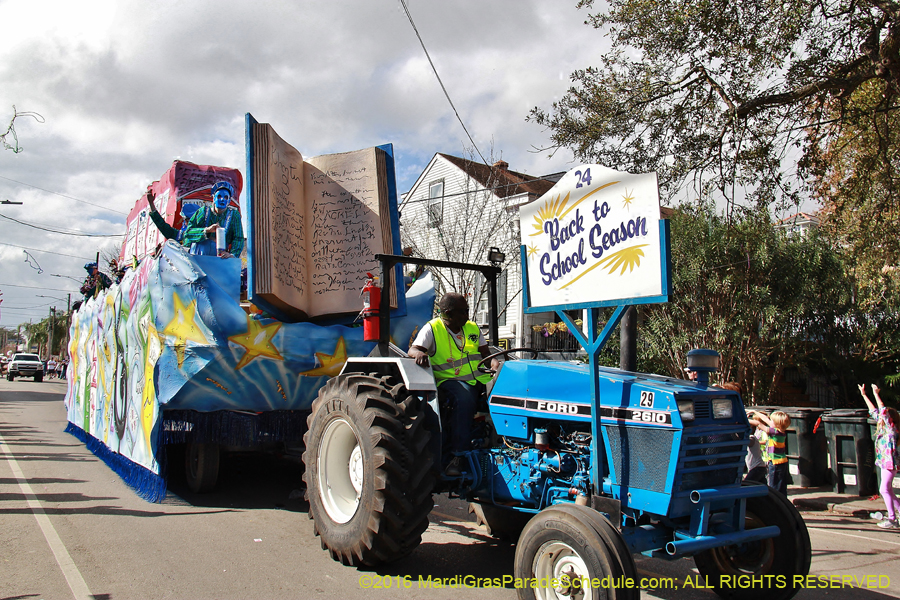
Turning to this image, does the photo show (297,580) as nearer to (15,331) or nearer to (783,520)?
(783,520)

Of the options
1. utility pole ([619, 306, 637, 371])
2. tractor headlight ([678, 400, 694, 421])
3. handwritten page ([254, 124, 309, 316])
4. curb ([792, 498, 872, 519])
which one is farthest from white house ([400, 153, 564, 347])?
tractor headlight ([678, 400, 694, 421])

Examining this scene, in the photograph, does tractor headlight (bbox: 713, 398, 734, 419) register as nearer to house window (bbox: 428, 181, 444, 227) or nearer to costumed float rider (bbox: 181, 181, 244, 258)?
costumed float rider (bbox: 181, 181, 244, 258)

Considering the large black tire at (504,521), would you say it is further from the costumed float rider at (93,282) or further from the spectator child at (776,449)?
the costumed float rider at (93,282)

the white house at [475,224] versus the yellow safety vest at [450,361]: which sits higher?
the white house at [475,224]

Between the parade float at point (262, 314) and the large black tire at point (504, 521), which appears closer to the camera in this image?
the large black tire at point (504, 521)

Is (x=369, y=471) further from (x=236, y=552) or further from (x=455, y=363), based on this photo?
(x=236, y=552)

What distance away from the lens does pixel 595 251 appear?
12.8 feet

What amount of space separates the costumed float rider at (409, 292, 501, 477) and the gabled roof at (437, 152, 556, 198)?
40.8ft

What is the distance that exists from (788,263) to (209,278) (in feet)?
39.6

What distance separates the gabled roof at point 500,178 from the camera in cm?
1894

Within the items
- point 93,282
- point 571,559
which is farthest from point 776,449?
point 93,282

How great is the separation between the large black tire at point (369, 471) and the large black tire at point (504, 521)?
960 mm

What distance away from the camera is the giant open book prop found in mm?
6656

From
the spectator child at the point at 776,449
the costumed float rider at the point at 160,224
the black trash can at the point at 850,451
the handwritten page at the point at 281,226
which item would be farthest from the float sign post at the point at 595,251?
the black trash can at the point at 850,451
